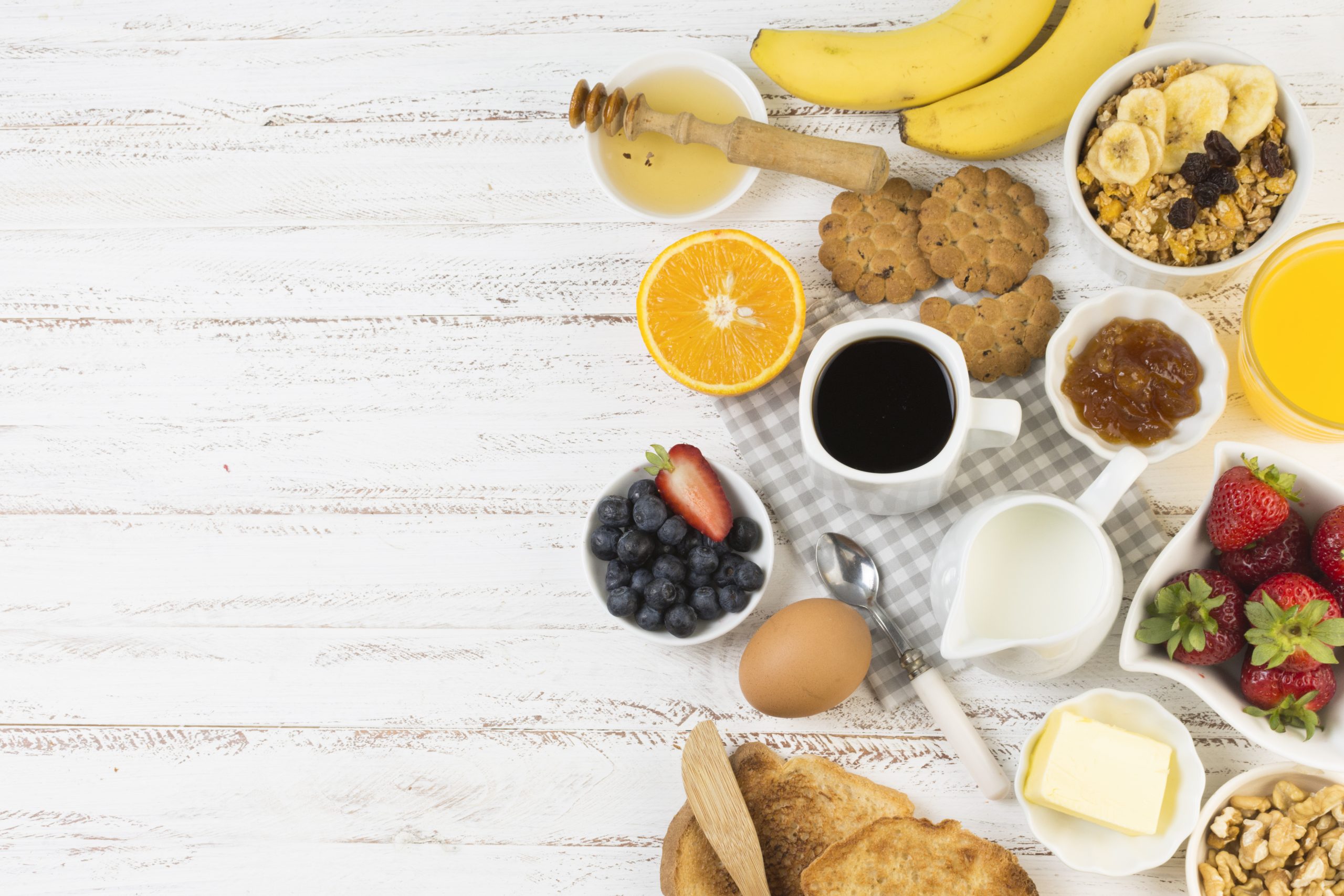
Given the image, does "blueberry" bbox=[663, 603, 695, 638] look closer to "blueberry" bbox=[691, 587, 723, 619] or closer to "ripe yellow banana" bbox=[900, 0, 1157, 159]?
"blueberry" bbox=[691, 587, 723, 619]

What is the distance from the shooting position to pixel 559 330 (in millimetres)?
1688

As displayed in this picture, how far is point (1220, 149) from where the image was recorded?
1.38 m

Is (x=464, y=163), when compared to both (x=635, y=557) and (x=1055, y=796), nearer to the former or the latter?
(x=635, y=557)

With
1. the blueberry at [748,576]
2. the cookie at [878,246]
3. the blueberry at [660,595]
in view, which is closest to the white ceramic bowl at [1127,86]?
the cookie at [878,246]

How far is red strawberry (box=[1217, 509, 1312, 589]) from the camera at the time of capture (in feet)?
4.33

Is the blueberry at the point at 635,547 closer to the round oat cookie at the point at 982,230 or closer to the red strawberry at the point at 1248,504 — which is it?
the round oat cookie at the point at 982,230

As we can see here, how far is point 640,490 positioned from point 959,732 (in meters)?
0.61

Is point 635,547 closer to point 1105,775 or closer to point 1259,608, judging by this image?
point 1105,775

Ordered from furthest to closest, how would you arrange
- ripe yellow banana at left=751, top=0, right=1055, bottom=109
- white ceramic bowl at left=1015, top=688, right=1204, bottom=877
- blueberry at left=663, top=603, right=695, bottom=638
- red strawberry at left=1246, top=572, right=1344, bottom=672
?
ripe yellow banana at left=751, top=0, right=1055, bottom=109
blueberry at left=663, top=603, right=695, bottom=638
white ceramic bowl at left=1015, top=688, right=1204, bottom=877
red strawberry at left=1246, top=572, right=1344, bottom=672

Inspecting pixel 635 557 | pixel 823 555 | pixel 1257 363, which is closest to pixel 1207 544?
pixel 1257 363

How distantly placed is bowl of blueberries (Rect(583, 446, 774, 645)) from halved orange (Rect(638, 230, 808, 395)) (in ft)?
0.52

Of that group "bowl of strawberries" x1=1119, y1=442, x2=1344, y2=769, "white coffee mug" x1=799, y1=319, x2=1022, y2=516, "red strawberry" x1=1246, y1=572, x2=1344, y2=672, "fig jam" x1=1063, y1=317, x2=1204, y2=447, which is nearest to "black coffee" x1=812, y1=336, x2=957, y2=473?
"white coffee mug" x1=799, y1=319, x2=1022, y2=516

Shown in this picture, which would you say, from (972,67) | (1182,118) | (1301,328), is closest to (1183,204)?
(1182,118)

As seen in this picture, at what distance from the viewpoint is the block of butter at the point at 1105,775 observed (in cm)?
134
